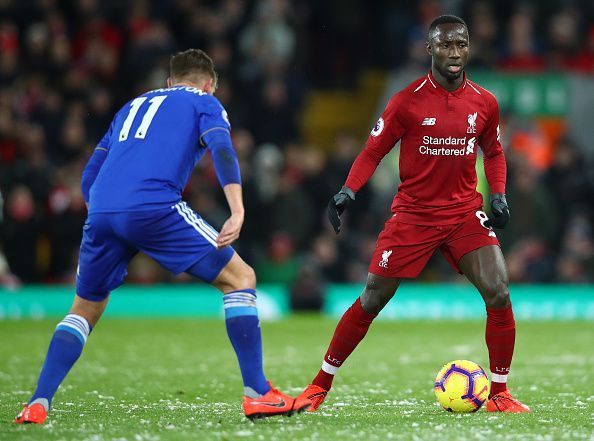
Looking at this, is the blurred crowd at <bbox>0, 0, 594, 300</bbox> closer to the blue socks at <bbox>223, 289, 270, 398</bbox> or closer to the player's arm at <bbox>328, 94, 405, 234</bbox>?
the player's arm at <bbox>328, 94, 405, 234</bbox>

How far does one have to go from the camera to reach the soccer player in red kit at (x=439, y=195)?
26.5 feet

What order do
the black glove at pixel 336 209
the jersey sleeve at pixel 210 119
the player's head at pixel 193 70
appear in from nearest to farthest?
the jersey sleeve at pixel 210 119 → the player's head at pixel 193 70 → the black glove at pixel 336 209

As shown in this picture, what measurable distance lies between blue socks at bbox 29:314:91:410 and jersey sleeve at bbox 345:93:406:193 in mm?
2083

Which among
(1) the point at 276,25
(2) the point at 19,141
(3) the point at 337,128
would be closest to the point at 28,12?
(2) the point at 19,141

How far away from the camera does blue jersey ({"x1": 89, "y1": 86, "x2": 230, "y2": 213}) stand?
7.13m

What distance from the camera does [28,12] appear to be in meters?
20.3

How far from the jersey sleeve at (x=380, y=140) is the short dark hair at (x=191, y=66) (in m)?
1.25

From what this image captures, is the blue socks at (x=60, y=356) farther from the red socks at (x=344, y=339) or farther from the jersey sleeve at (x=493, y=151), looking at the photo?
the jersey sleeve at (x=493, y=151)

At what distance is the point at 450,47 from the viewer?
8070mm

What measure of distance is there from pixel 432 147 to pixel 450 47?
2.26 feet

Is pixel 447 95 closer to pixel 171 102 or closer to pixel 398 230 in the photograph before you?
pixel 398 230

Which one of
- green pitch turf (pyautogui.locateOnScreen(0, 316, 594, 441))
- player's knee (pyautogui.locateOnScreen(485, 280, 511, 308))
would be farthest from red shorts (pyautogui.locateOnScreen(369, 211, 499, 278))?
green pitch turf (pyautogui.locateOnScreen(0, 316, 594, 441))

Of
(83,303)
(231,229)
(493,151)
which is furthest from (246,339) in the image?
(493,151)

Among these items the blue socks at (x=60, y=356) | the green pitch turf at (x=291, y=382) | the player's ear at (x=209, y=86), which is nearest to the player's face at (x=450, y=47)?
the player's ear at (x=209, y=86)
